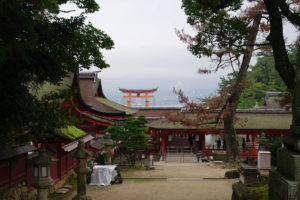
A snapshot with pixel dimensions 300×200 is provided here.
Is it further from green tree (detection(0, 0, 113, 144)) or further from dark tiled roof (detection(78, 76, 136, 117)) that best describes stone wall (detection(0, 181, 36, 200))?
dark tiled roof (detection(78, 76, 136, 117))

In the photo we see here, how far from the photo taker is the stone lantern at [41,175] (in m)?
7.95

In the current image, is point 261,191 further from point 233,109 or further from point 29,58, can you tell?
point 233,109

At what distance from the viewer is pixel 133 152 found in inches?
777

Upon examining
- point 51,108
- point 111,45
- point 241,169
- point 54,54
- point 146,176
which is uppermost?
point 111,45

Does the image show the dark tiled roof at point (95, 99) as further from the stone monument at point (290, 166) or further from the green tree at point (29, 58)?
the stone monument at point (290, 166)

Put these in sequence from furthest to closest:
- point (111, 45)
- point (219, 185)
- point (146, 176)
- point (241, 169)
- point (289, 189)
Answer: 1. point (146, 176)
2. point (219, 185)
3. point (241, 169)
4. point (111, 45)
5. point (289, 189)

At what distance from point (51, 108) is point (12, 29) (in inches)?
93.2

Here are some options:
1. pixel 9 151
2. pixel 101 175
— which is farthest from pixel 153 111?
pixel 9 151

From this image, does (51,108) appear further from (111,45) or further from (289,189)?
(289,189)

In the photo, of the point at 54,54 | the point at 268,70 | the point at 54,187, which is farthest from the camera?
the point at 268,70

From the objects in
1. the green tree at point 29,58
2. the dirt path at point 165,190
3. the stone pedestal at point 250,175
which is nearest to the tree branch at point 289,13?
the green tree at point 29,58

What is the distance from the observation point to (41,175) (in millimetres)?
8070

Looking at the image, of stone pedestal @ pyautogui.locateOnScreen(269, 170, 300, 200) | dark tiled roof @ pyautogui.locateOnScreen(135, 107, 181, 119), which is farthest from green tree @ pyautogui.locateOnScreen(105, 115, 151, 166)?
dark tiled roof @ pyautogui.locateOnScreen(135, 107, 181, 119)

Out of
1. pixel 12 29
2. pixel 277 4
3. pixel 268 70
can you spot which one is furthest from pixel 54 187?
pixel 268 70
